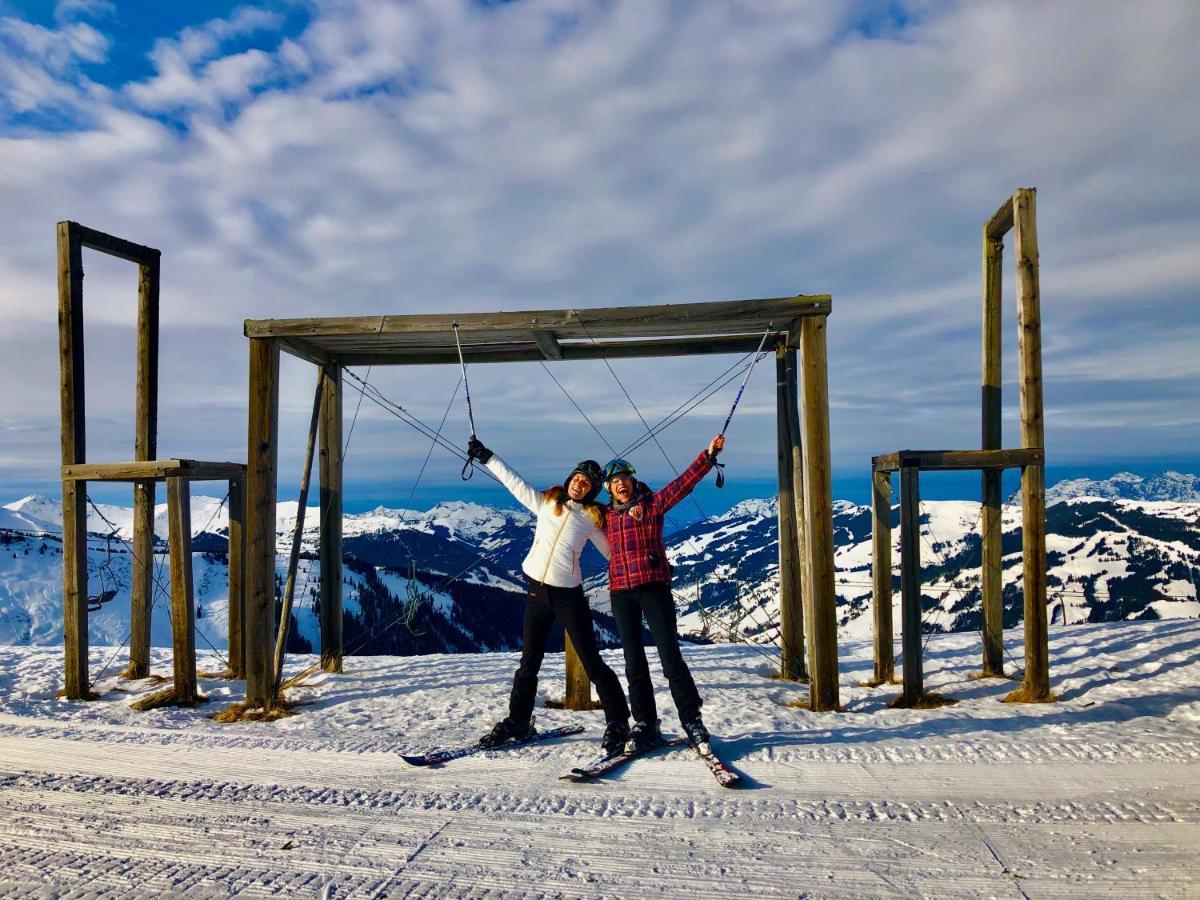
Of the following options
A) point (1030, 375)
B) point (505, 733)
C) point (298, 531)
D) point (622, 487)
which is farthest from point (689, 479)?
point (298, 531)

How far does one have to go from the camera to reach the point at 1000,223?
795 cm

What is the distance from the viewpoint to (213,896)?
339 centimetres

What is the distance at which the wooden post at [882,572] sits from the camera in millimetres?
7898

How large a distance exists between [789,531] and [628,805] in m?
4.98

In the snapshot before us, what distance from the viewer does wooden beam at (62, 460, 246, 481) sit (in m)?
7.84

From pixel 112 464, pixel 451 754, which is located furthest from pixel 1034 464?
pixel 112 464

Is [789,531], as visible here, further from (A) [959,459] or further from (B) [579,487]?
(B) [579,487]

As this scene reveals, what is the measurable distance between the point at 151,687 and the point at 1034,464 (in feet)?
31.1

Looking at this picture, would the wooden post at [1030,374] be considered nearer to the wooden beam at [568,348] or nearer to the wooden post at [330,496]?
the wooden beam at [568,348]

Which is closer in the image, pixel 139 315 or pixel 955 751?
pixel 955 751

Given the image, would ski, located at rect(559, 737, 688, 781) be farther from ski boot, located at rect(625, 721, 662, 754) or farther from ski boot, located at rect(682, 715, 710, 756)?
ski boot, located at rect(682, 715, 710, 756)

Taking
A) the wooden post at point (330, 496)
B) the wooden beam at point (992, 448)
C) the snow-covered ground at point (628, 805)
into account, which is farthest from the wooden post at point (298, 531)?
the wooden beam at point (992, 448)

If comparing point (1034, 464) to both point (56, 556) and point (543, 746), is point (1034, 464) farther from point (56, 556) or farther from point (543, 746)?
point (56, 556)

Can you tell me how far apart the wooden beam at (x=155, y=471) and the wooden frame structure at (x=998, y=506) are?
6989mm
